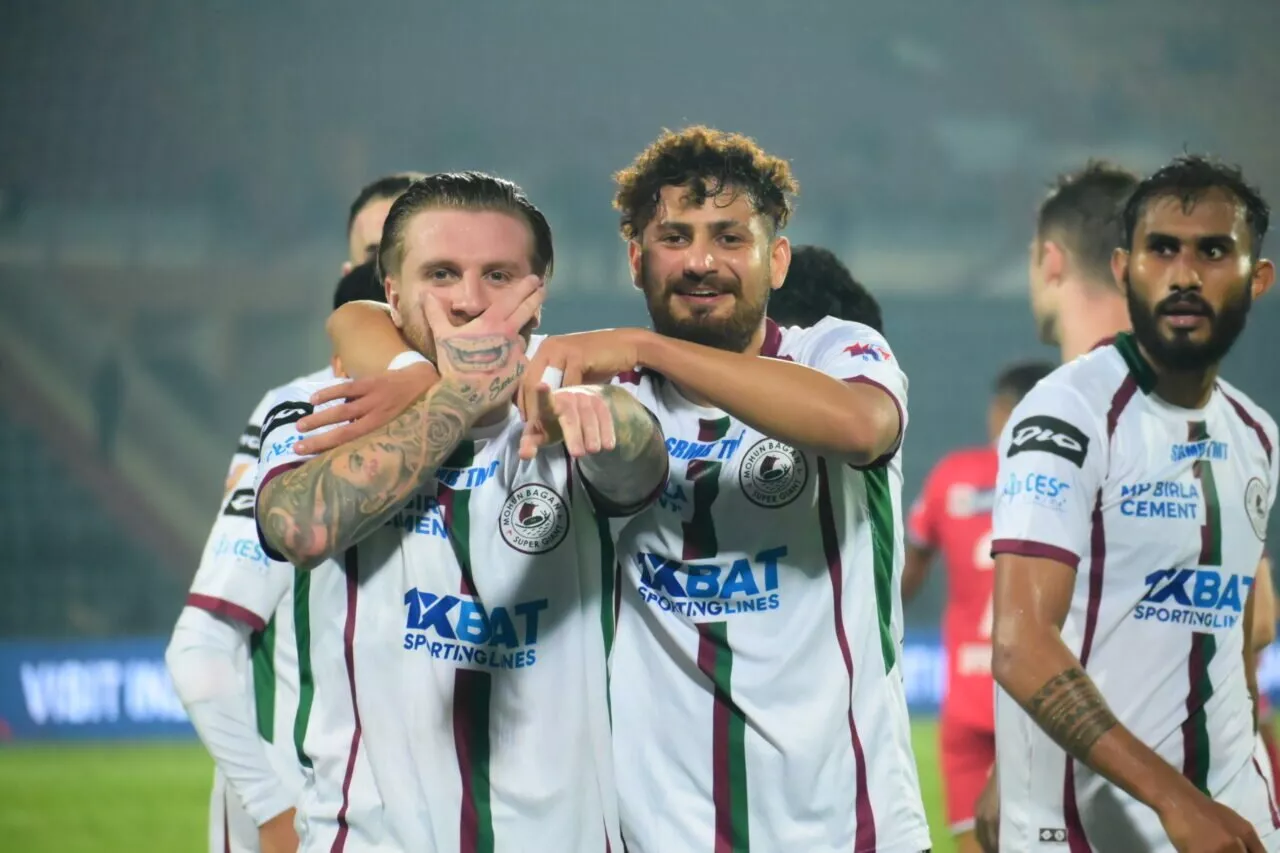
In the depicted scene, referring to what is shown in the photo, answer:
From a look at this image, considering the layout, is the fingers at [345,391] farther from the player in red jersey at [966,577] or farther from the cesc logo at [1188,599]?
the player in red jersey at [966,577]

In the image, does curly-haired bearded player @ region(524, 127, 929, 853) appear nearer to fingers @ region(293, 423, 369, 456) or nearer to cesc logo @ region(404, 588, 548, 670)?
cesc logo @ region(404, 588, 548, 670)

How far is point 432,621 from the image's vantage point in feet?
7.82

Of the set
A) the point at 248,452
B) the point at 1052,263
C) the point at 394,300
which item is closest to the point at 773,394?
the point at 394,300

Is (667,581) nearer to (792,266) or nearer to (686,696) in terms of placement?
(686,696)

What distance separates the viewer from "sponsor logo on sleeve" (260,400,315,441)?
242 centimetres

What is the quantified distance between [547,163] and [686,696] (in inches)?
499

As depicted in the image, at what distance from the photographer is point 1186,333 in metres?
3.12

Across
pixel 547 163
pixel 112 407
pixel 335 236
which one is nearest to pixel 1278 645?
pixel 547 163

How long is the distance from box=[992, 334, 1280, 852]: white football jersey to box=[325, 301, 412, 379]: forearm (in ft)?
4.05

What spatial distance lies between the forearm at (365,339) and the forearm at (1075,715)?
1.24 meters

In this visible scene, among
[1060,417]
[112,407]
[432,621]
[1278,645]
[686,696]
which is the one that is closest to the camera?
[432,621]

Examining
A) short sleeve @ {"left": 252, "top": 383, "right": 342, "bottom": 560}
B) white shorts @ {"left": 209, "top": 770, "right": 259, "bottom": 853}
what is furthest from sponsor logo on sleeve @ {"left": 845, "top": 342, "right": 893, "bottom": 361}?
white shorts @ {"left": 209, "top": 770, "right": 259, "bottom": 853}

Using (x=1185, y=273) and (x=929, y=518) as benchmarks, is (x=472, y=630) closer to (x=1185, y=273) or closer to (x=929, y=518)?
(x=1185, y=273)

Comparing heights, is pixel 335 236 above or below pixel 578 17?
below
